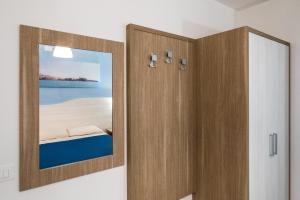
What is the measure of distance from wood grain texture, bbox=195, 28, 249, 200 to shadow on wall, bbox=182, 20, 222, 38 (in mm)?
153

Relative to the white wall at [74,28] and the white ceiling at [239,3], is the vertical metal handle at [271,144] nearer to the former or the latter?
the white wall at [74,28]

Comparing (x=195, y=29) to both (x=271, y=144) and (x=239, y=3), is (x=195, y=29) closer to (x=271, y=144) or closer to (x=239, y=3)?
(x=239, y=3)

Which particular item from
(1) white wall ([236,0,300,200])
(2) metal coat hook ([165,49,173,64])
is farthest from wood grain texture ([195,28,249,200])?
(1) white wall ([236,0,300,200])

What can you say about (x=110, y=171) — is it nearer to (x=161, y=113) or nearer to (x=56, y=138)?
(x=56, y=138)

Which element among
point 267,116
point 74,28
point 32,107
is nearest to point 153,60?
point 74,28

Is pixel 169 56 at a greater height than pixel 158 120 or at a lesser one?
greater

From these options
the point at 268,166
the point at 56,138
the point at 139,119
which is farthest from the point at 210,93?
the point at 56,138

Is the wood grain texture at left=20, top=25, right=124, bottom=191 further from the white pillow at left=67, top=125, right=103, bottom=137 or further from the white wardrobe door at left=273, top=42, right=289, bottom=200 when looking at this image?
the white wardrobe door at left=273, top=42, right=289, bottom=200

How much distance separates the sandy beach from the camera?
1.30 meters

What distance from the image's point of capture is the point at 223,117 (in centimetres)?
183

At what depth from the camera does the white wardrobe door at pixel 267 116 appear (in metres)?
1.72

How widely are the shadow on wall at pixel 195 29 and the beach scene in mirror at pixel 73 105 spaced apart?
91cm

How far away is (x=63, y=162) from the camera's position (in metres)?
1.37

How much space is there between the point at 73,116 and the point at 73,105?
72 mm
